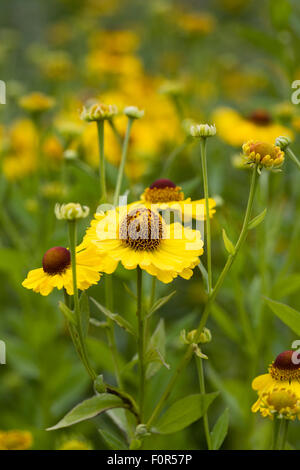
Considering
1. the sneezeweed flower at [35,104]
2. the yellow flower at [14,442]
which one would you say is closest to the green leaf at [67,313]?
the yellow flower at [14,442]

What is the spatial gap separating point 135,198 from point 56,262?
23 centimetres

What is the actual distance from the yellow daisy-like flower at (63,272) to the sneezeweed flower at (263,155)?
0.47 feet

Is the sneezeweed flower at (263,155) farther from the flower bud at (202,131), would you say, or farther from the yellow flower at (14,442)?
the yellow flower at (14,442)

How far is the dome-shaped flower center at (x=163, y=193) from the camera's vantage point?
1.87 ft

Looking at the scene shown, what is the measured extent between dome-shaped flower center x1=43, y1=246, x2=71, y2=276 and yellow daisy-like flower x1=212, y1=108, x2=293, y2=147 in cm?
55

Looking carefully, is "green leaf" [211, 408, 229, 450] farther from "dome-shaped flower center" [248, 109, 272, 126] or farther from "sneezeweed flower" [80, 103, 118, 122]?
"dome-shaped flower center" [248, 109, 272, 126]

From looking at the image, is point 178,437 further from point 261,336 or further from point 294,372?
point 294,372

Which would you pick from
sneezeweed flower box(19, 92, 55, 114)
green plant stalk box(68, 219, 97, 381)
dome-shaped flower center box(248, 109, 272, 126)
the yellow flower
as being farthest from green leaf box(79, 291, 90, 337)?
dome-shaped flower center box(248, 109, 272, 126)

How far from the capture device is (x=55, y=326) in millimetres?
889

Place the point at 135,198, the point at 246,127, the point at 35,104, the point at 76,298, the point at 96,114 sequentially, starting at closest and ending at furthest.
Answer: the point at 76,298
the point at 96,114
the point at 135,198
the point at 35,104
the point at 246,127

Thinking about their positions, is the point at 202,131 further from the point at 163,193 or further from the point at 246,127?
the point at 246,127

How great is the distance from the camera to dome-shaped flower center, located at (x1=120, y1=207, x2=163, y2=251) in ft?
1.53

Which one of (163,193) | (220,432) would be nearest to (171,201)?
(163,193)

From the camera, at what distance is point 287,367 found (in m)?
0.49
